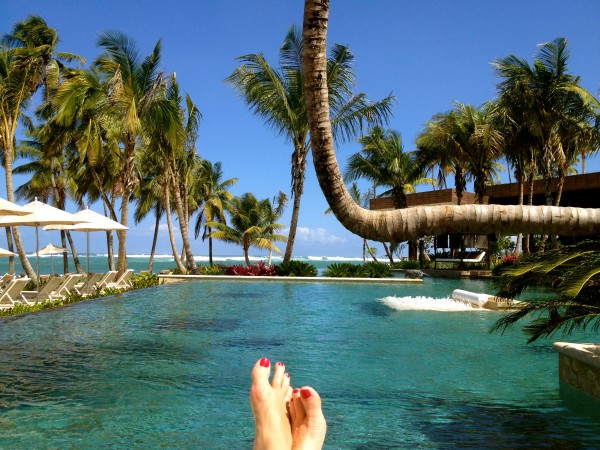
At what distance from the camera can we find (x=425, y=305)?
522 inches

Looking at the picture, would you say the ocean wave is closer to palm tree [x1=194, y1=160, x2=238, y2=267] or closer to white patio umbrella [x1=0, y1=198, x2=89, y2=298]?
white patio umbrella [x1=0, y1=198, x2=89, y2=298]

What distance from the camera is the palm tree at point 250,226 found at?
31.1 metres

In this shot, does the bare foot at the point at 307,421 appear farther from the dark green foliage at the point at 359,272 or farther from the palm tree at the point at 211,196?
the palm tree at the point at 211,196

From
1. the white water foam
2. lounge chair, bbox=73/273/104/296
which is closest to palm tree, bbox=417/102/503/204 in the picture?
the white water foam

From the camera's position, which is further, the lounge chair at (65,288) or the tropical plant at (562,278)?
the lounge chair at (65,288)

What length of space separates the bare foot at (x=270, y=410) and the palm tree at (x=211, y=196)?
1168 inches

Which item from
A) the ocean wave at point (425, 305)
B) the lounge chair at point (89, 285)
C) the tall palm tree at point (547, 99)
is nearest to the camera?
the ocean wave at point (425, 305)

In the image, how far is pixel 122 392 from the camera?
5.74 metres

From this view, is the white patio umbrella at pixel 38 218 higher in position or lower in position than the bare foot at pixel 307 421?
higher

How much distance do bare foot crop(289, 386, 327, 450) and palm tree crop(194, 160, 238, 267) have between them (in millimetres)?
29765

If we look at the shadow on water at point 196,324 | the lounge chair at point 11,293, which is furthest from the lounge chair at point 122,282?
the shadow on water at point 196,324

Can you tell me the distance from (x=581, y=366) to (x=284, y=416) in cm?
420

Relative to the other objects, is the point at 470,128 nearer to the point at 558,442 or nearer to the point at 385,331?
the point at 385,331

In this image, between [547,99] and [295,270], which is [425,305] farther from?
[547,99]
